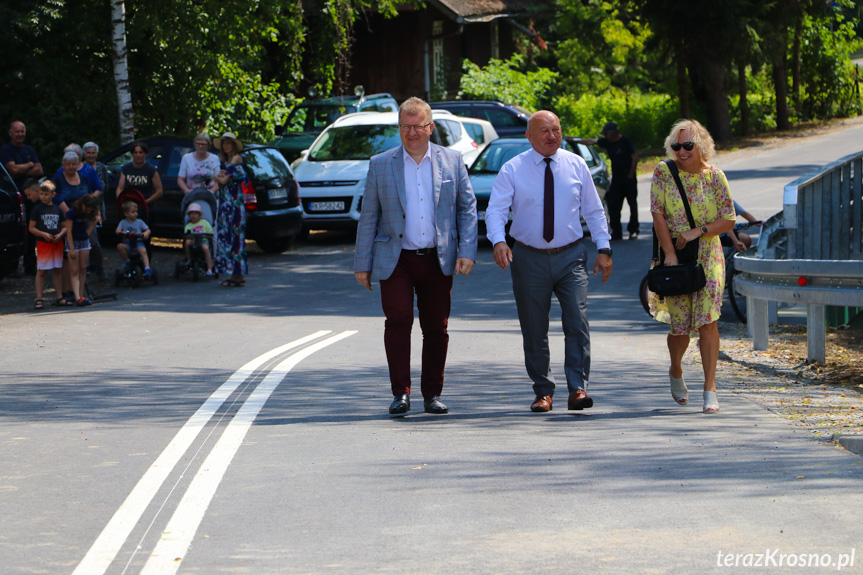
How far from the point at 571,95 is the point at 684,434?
38922 millimetres

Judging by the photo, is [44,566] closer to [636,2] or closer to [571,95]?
[636,2]

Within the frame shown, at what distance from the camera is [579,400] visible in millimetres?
7473

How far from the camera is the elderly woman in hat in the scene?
1686 centimetres

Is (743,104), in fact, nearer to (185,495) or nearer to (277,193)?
(277,193)

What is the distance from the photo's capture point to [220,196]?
16.1 metres

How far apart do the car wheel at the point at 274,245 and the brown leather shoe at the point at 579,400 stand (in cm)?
1267

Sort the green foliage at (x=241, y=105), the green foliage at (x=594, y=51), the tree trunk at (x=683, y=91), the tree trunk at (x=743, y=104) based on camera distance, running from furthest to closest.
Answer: the green foliage at (x=594, y=51) < the tree trunk at (x=743, y=104) < the tree trunk at (x=683, y=91) < the green foliage at (x=241, y=105)

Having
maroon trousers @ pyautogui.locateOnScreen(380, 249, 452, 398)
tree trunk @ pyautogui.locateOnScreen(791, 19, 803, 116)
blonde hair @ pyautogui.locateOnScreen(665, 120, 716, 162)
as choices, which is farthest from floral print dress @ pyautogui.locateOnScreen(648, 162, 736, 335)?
tree trunk @ pyautogui.locateOnScreen(791, 19, 803, 116)

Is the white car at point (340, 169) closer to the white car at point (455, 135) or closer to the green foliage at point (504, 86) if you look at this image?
the white car at point (455, 135)

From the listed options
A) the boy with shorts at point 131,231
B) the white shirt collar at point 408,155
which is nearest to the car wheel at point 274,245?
the boy with shorts at point 131,231

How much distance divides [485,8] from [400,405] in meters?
41.3

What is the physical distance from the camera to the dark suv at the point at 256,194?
18828mm

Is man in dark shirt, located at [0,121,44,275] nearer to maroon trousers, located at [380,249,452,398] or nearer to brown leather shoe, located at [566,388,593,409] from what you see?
maroon trousers, located at [380,249,452,398]

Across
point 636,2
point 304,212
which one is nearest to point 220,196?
point 304,212
